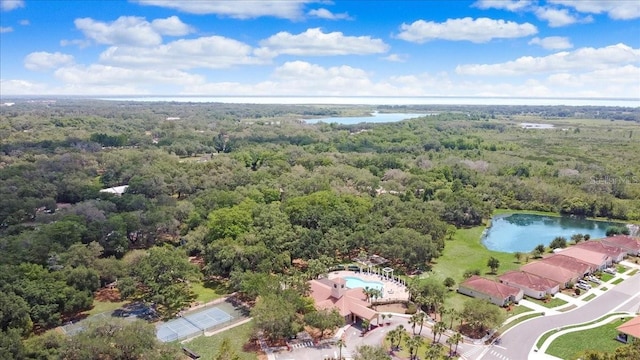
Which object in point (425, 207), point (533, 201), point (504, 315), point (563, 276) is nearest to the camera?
point (504, 315)

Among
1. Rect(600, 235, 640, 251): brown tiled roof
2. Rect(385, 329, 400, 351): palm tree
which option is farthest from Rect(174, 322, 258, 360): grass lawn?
Rect(600, 235, 640, 251): brown tiled roof

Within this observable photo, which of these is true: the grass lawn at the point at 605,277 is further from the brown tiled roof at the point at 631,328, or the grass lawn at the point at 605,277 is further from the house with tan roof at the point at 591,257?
the brown tiled roof at the point at 631,328

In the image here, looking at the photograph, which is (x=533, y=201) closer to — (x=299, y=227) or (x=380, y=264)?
(x=380, y=264)

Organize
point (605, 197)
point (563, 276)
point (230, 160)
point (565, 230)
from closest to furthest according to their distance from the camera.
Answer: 1. point (563, 276)
2. point (565, 230)
3. point (605, 197)
4. point (230, 160)

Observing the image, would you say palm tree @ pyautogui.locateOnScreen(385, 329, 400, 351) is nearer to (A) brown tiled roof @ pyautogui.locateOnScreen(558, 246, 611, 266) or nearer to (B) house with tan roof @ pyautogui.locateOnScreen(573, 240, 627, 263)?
(A) brown tiled roof @ pyautogui.locateOnScreen(558, 246, 611, 266)

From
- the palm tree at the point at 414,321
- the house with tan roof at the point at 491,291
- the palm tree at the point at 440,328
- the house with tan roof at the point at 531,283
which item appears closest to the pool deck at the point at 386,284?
the palm tree at the point at 414,321

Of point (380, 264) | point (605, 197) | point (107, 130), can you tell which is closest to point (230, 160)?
point (380, 264)

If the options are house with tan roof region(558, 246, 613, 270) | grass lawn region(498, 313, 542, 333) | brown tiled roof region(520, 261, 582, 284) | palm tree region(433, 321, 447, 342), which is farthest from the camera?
house with tan roof region(558, 246, 613, 270)
